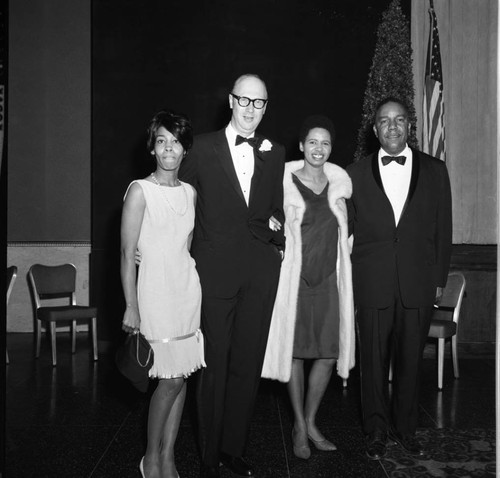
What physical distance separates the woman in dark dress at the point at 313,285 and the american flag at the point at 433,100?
3.14m

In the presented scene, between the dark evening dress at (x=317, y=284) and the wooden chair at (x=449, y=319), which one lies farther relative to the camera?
the wooden chair at (x=449, y=319)

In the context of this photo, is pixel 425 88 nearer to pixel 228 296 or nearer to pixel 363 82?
pixel 363 82

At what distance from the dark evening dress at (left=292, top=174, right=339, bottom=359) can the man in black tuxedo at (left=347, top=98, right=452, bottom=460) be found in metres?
0.21

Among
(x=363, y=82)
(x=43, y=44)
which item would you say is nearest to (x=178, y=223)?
(x=363, y=82)

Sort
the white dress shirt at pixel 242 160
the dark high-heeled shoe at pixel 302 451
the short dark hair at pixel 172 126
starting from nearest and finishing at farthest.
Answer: the short dark hair at pixel 172 126, the white dress shirt at pixel 242 160, the dark high-heeled shoe at pixel 302 451

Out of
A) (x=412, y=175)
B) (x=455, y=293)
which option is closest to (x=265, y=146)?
(x=412, y=175)

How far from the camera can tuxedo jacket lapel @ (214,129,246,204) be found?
3.02 metres

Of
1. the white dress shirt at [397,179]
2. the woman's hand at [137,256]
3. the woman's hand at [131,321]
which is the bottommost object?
the woman's hand at [131,321]

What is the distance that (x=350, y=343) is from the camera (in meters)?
3.37

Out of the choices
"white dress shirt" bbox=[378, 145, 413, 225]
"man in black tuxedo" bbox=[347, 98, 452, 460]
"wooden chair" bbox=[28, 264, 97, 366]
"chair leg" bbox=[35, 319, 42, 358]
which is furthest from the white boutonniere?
"chair leg" bbox=[35, 319, 42, 358]

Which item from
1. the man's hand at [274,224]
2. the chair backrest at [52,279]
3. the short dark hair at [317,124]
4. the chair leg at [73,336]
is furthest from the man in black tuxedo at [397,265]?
the chair backrest at [52,279]

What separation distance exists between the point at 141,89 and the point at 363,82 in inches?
96.2

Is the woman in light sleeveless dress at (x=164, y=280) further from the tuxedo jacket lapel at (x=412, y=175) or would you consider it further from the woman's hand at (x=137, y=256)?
the tuxedo jacket lapel at (x=412, y=175)

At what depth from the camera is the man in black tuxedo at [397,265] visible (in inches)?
134
